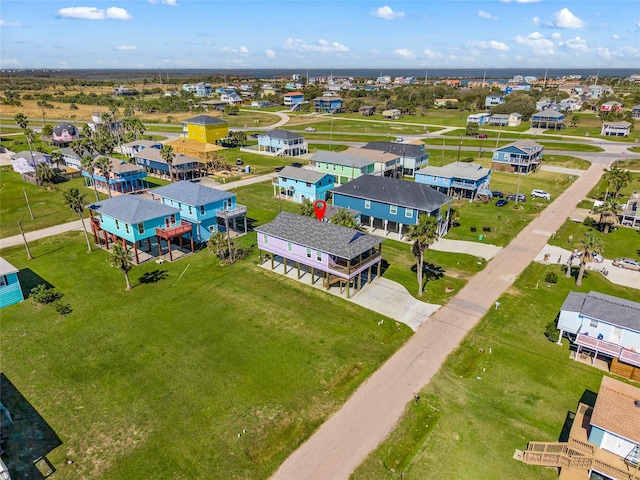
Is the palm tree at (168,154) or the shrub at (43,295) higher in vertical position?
the palm tree at (168,154)

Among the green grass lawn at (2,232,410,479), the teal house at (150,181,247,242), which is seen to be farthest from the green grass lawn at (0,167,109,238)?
the teal house at (150,181,247,242)

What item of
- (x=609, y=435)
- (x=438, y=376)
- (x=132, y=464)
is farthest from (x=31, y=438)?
(x=609, y=435)

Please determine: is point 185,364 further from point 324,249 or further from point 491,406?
point 491,406

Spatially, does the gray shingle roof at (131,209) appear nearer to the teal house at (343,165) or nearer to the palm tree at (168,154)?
the palm tree at (168,154)

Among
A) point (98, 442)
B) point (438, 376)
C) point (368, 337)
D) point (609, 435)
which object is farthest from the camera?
point (368, 337)

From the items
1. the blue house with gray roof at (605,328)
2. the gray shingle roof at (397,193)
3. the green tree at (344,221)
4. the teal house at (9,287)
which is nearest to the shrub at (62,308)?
the teal house at (9,287)

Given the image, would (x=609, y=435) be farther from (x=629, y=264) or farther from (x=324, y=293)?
(x=629, y=264)

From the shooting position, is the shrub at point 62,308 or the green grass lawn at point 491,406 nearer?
the green grass lawn at point 491,406
